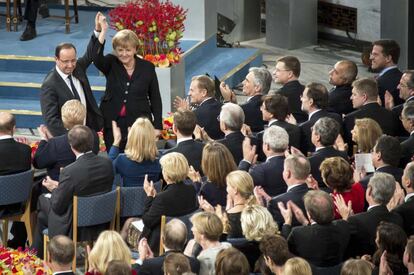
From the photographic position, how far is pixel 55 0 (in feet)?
56.4

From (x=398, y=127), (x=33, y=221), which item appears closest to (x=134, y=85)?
(x=33, y=221)

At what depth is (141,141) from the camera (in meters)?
9.15

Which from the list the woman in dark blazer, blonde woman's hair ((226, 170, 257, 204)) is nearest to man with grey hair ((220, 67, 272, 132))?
the woman in dark blazer

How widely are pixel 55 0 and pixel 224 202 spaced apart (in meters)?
9.21

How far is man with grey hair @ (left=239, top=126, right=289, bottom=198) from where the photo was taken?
8.97m

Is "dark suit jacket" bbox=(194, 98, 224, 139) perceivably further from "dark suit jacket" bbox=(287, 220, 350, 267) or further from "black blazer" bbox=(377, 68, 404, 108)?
"dark suit jacket" bbox=(287, 220, 350, 267)

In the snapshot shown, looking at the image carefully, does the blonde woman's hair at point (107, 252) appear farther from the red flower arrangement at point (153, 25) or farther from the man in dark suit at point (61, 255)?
the red flower arrangement at point (153, 25)

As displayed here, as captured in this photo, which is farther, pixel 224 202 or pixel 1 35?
pixel 1 35

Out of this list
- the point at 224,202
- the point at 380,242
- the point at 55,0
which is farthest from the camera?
the point at 55,0

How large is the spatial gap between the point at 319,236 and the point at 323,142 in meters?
1.64

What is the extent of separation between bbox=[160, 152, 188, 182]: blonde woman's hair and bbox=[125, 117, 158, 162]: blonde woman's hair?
0.64m

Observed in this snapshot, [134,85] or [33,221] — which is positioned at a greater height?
[134,85]

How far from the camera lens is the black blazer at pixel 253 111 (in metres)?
10.7

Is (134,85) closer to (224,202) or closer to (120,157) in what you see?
(120,157)
